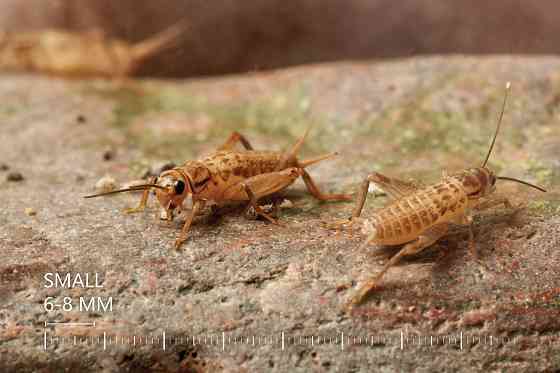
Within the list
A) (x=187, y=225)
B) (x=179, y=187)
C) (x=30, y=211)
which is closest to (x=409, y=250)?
(x=187, y=225)

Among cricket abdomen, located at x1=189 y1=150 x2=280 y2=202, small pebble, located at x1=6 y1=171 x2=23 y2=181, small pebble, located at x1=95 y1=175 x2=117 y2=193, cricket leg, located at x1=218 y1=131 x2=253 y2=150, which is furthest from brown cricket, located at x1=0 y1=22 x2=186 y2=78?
cricket abdomen, located at x1=189 y1=150 x2=280 y2=202

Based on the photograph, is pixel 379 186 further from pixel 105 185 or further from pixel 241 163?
pixel 105 185

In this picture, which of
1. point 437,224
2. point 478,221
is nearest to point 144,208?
point 437,224

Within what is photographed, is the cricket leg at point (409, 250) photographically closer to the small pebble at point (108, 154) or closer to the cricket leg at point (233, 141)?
the cricket leg at point (233, 141)

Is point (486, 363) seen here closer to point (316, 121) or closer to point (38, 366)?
point (38, 366)

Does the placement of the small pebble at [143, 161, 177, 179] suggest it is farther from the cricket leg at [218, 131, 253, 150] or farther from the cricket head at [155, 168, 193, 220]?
the cricket head at [155, 168, 193, 220]

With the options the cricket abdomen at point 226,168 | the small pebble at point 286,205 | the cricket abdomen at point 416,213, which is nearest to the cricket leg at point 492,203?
the cricket abdomen at point 416,213
